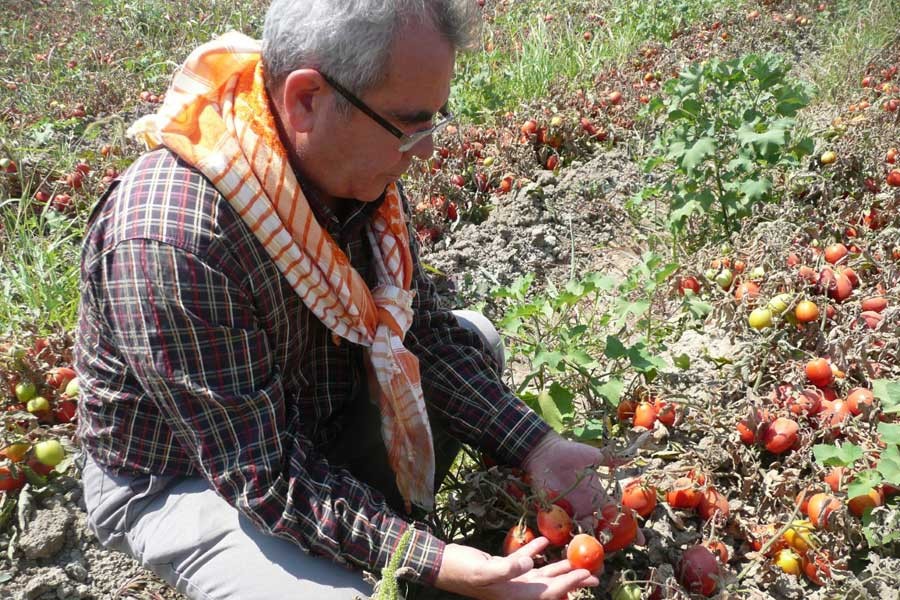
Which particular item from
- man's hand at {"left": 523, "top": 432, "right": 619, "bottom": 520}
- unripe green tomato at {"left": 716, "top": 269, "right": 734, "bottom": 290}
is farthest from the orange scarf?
unripe green tomato at {"left": 716, "top": 269, "right": 734, "bottom": 290}

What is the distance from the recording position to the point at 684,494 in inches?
82.3

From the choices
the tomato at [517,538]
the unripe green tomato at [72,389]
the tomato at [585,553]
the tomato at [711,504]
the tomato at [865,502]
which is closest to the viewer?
the tomato at [585,553]

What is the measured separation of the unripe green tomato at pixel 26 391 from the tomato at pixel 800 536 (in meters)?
2.32

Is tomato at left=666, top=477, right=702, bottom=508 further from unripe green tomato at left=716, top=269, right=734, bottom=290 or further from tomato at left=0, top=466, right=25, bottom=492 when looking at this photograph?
tomato at left=0, top=466, right=25, bottom=492

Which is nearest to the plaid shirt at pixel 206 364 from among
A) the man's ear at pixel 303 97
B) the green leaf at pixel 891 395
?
the man's ear at pixel 303 97

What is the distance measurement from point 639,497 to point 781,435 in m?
0.53

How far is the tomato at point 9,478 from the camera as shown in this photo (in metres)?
2.36

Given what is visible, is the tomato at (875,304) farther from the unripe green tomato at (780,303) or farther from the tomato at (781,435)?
the tomato at (781,435)

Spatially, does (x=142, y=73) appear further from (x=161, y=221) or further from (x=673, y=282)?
(x=161, y=221)

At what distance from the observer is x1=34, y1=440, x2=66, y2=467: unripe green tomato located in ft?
7.75

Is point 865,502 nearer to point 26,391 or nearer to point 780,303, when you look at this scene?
point 780,303

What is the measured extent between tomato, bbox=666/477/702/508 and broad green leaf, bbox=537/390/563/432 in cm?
41

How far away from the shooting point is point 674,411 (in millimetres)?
2453

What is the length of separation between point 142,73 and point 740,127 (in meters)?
4.97
